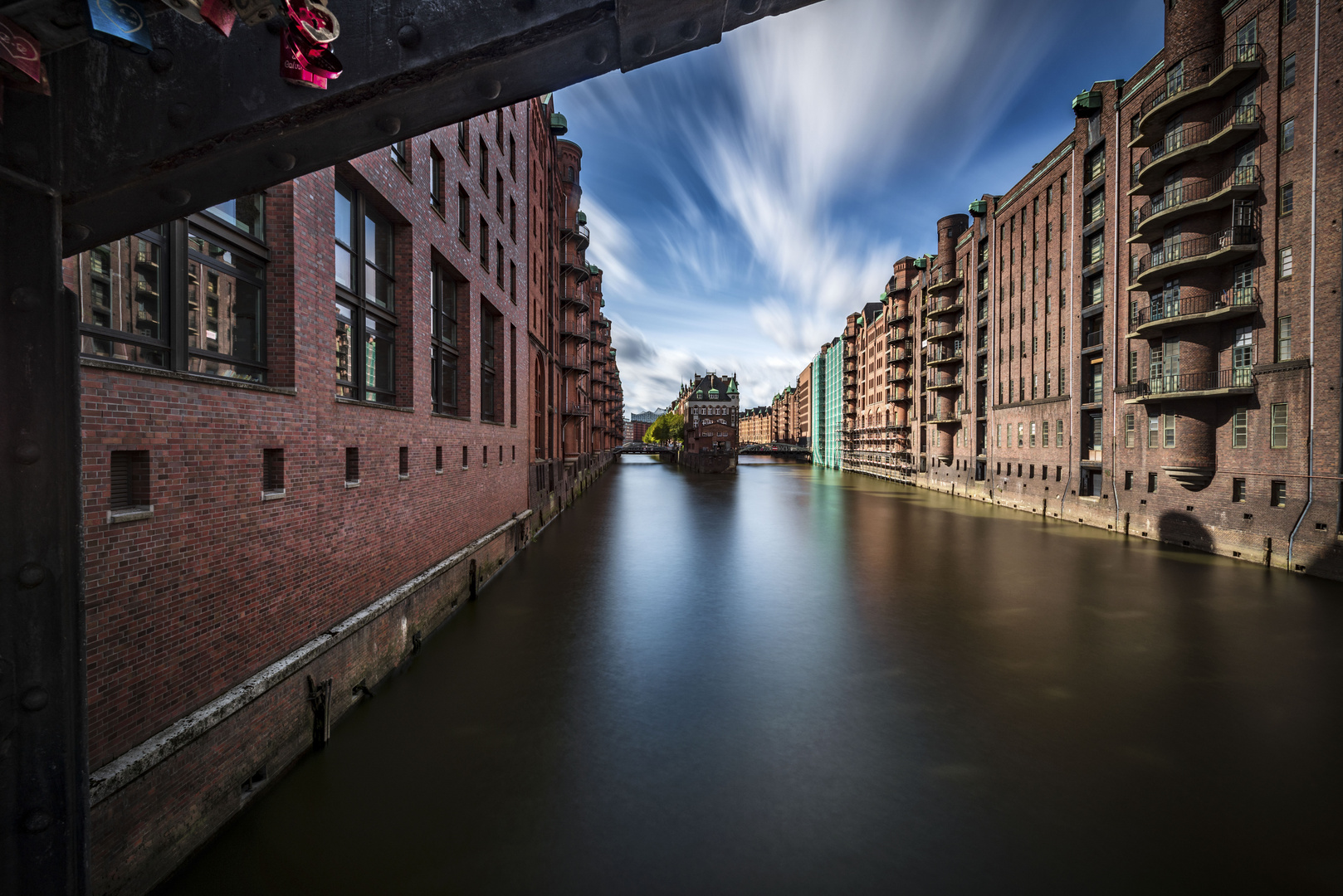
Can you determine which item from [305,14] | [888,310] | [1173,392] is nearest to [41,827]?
[305,14]

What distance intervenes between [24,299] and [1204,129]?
29.3 meters

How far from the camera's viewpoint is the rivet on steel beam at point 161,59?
87.4 inches

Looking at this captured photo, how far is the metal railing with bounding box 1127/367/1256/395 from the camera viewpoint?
60.7 feet

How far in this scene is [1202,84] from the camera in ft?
63.9

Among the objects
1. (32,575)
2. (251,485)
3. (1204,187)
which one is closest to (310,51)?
(32,575)

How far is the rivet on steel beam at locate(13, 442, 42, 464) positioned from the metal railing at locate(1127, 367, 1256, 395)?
26694 mm

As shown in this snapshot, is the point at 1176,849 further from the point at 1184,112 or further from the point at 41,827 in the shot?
the point at 1184,112

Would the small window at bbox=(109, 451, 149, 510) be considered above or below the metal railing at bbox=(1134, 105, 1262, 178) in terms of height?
below

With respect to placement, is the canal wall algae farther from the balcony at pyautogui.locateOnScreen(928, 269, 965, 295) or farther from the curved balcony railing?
the balcony at pyautogui.locateOnScreen(928, 269, 965, 295)

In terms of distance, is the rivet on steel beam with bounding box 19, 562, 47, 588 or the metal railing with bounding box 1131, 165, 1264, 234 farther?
the metal railing with bounding box 1131, 165, 1264, 234

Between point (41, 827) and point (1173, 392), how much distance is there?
27.9m

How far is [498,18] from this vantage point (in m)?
2.16

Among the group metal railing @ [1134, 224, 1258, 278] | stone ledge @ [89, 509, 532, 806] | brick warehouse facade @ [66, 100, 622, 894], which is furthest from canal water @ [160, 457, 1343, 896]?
metal railing @ [1134, 224, 1258, 278]

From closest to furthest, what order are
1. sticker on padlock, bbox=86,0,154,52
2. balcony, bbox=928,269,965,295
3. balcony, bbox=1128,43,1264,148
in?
1. sticker on padlock, bbox=86,0,154,52
2. balcony, bbox=1128,43,1264,148
3. balcony, bbox=928,269,965,295
